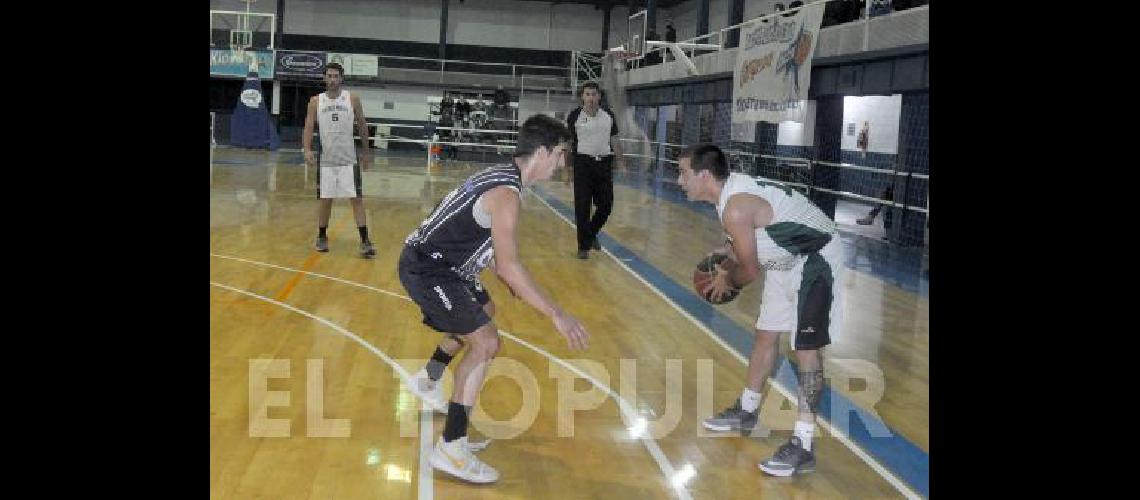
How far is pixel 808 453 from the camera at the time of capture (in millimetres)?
4293

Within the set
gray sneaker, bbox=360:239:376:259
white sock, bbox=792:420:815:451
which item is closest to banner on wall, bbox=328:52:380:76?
gray sneaker, bbox=360:239:376:259

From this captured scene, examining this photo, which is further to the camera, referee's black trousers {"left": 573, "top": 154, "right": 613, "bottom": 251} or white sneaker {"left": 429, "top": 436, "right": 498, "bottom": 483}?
referee's black trousers {"left": 573, "top": 154, "right": 613, "bottom": 251}

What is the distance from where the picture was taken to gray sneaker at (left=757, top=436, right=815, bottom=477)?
4.24m

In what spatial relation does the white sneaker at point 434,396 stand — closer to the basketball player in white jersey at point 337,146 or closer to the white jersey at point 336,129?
the basketball player in white jersey at point 337,146

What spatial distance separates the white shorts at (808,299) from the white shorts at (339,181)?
19.3 ft

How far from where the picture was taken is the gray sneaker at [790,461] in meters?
4.24

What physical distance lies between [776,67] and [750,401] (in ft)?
37.8

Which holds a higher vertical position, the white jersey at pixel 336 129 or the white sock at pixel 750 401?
the white jersey at pixel 336 129

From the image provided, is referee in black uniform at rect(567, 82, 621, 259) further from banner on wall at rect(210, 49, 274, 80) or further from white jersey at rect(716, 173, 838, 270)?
banner on wall at rect(210, 49, 274, 80)

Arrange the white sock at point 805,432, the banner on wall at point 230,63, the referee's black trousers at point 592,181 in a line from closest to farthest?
the white sock at point 805,432 → the referee's black trousers at point 592,181 → the banner on wall at point 230,63

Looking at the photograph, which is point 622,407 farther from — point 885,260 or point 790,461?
point 885,260

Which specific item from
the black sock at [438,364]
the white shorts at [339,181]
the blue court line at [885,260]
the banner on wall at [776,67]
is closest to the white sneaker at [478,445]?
the black sock at [438,364]

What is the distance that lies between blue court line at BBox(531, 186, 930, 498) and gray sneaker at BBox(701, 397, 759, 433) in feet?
1.47
